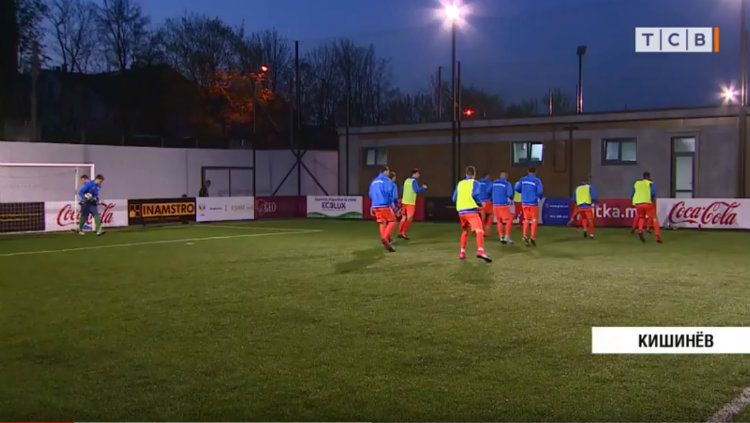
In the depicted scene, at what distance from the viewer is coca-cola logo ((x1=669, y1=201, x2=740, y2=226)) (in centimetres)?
2269

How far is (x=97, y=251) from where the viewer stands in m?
16.8

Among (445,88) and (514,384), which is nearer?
(514,384)

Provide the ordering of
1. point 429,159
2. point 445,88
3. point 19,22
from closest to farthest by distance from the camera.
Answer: point 429,159 < point 19,22 < point 445,88

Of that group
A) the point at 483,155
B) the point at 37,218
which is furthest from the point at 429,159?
the point at 37,218

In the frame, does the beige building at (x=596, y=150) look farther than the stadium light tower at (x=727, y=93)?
No

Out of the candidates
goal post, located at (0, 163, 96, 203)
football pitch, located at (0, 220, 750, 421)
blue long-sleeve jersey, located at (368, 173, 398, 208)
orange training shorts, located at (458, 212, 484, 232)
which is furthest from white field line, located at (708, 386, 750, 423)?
goal post, located at (0, 163, 96, 203)

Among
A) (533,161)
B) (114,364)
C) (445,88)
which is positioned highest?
(445,88)

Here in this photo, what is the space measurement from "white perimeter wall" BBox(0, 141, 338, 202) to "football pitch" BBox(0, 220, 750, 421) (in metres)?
13.4

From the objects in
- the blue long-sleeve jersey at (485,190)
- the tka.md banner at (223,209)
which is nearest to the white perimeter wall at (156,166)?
the tka.md banner at (223,209)

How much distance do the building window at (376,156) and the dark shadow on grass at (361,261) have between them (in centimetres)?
2069

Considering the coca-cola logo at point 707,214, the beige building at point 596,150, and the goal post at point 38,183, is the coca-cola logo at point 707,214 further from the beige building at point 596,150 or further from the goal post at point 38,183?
the goal post at point 38,183

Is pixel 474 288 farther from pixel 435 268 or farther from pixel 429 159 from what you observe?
pixel 429 159

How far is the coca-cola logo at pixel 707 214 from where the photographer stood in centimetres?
2269

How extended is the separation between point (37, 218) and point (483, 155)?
64.8 ft
